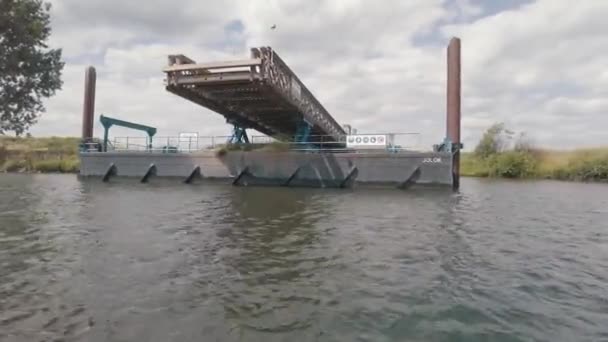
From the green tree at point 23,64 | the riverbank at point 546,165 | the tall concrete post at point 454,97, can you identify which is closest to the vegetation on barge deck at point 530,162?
the riverbank at point 546,165

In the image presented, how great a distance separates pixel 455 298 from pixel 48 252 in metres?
7.76

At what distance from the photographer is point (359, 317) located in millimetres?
5250

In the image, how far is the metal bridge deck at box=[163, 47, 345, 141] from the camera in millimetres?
23141

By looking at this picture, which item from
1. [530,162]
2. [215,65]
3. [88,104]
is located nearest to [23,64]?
[215,65]

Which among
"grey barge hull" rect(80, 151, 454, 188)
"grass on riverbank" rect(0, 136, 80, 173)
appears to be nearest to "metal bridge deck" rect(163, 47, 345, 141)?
"grey barge hull" rect(80, 151, 454, 188)

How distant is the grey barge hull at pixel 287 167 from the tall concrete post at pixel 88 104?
582cm

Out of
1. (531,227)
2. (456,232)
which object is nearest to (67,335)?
(456,232)

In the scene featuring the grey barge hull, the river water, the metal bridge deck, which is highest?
the metal bridge deck

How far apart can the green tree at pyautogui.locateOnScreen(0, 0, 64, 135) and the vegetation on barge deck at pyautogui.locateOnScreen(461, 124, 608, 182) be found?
175 ft

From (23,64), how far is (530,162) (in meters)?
55.4

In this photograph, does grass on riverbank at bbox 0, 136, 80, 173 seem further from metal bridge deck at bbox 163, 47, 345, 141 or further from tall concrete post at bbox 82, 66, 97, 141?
metal bridge deck at bbox 163, 47, 345, 141

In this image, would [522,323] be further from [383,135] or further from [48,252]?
[383,135]

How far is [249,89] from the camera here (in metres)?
26.4

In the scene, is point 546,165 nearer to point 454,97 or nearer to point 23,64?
point 454,97
